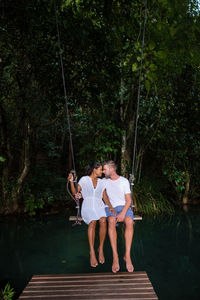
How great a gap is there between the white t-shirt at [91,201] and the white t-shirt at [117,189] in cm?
7

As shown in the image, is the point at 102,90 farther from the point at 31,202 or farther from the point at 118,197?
the point at 31,202

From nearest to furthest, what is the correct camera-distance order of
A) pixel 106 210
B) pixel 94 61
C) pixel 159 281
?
pixel 106 210 < pixel 159 281 < pixel 94 61

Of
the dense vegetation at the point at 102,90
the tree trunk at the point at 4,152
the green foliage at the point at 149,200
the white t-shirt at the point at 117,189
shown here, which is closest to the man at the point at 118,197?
the white t-shirt at the point at 117,189

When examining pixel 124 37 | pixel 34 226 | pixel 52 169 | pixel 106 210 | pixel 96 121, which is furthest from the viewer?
pixel 52 169

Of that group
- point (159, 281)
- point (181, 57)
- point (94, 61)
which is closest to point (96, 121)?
point (94, 61)

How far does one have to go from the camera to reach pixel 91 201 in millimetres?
3408

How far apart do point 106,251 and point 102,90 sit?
2859 millimetres

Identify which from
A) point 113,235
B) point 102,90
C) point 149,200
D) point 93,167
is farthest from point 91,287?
point 149,200

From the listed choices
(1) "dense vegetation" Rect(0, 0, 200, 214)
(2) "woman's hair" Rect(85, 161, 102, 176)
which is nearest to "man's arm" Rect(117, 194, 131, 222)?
(2) "woman's hair" Rect(85, 161, 102, 176)

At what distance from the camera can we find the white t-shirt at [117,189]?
134 inches

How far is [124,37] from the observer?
4.64m

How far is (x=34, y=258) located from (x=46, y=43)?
366 cm

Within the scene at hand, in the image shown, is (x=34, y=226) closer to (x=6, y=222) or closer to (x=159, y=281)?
(x=6, y=222)

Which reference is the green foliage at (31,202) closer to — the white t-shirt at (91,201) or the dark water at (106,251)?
the dark water at (106,251)
